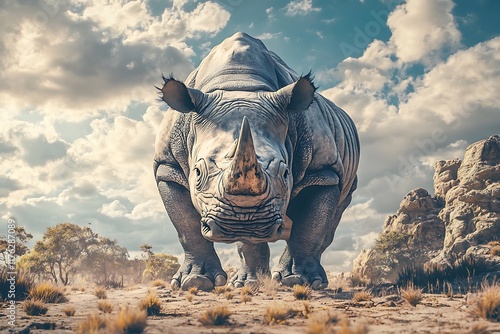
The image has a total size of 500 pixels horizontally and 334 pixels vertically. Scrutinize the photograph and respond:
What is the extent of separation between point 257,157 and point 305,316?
77.3 inches

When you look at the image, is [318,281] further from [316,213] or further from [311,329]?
[311,329]

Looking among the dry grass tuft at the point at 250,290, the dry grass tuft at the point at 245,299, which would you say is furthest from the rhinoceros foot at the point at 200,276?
the dry grass tuft at the point at 245,299

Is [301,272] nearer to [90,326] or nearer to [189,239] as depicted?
[189,239]

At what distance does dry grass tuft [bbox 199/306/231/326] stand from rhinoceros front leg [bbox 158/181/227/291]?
12.0 ft

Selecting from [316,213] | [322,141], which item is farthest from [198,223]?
[322,141]

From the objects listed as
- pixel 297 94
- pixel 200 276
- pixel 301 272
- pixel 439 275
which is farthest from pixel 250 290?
pixel 439 275

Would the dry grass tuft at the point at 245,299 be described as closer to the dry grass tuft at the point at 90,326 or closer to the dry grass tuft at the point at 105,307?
the dry grass tuft at the point at 105,307

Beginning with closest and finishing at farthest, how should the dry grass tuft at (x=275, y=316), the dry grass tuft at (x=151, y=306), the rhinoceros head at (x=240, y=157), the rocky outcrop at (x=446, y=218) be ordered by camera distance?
the dry grass tuft at (x=275, y=316) < the rhinoceros head at (x=240, y=157) < the dry grass tuft at (x=151, y=306) < the rocky outcrop at (x=446, y=218)

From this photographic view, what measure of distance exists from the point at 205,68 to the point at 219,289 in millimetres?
4095

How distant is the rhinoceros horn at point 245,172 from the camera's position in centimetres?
504

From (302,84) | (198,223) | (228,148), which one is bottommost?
(198,223)

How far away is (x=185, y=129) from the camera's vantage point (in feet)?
26.3

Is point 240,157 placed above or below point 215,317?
above

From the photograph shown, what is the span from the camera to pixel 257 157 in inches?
230
